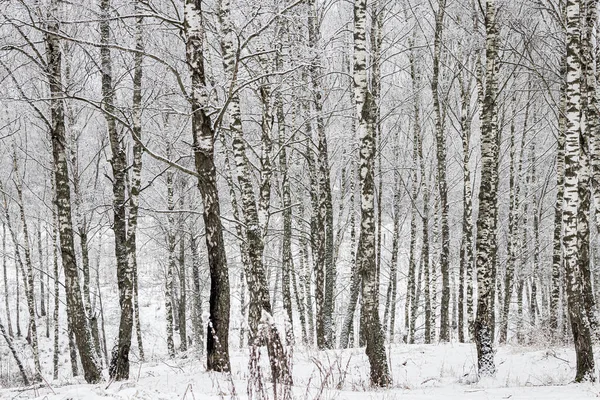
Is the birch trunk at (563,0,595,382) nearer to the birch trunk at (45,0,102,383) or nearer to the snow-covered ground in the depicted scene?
the snow-covered ground

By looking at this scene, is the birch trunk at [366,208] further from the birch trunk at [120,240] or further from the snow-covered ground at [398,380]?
the birch trunk at [120,240]

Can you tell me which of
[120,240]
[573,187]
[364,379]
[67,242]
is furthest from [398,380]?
[67,242]

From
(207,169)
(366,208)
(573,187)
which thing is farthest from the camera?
(366,208)

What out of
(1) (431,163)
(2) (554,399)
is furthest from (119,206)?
(1) (431,163)

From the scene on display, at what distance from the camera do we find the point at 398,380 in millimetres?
8430

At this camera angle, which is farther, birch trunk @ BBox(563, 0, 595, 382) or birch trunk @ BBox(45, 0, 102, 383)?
birch trunk @ BBox(45, 0, 102, 383)

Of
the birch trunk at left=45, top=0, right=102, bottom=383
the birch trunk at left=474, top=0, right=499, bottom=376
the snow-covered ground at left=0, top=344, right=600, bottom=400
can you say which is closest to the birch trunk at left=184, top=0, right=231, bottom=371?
the snow-covered ground at left=0, top=344, right=600, bottom=400

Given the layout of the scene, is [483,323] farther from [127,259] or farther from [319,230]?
[127,259]

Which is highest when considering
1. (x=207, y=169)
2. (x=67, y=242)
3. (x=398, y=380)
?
(x=207, y=169)

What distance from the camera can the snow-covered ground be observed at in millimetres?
4801

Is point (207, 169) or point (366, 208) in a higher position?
point (207, 169)

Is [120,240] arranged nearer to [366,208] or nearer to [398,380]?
[366,208]

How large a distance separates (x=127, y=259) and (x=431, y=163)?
45.7ft

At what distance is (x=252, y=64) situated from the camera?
40.1ft
